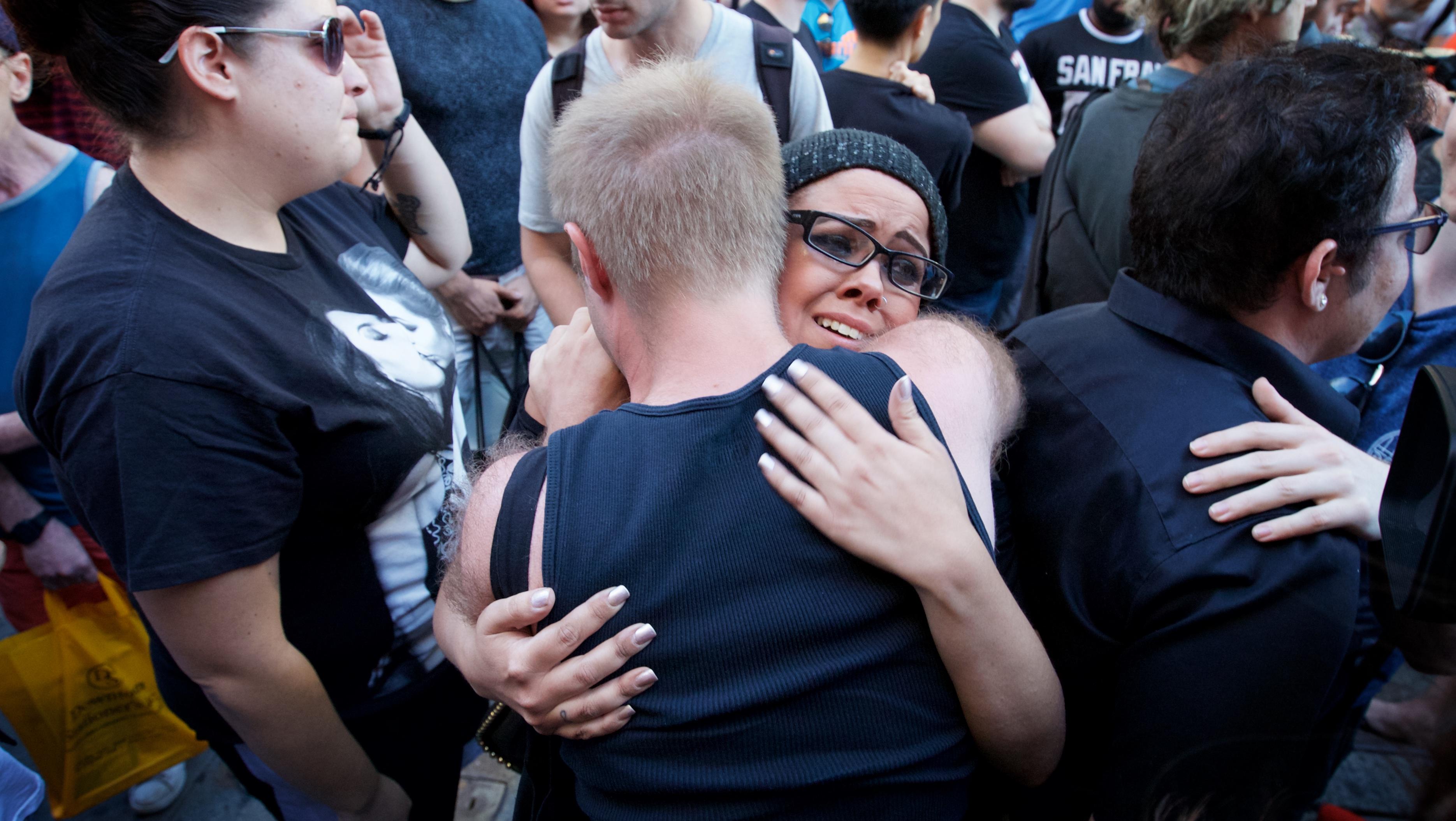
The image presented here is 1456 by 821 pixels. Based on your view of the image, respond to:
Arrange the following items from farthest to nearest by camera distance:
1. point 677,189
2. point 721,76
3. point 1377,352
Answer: point 721,76
point 1377,352
point 677,189

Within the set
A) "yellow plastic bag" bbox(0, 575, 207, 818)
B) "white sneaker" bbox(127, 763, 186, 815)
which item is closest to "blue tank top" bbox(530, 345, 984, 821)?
"yellow plastic bag" bbox(0, 575, 207, 818)

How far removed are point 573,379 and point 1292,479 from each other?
1281 mm

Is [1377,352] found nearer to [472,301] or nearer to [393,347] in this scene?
[393,347]

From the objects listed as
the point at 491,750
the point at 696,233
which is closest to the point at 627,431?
the point at 696,233

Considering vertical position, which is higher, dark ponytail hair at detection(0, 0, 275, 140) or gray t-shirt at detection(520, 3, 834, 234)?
dark ponytail hair at detection(0, 0, 275, 140)

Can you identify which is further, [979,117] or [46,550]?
[979,117]

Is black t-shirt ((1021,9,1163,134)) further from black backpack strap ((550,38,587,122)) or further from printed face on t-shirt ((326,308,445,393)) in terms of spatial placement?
printed face on t-shirt ((326,308,445,393))

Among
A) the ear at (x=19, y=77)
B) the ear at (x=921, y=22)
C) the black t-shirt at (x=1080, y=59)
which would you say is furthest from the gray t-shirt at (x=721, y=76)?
the black t-shirt at (x=1080, y=59)

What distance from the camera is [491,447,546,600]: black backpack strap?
1098 millimetres

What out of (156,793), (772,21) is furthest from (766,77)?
(156,793)

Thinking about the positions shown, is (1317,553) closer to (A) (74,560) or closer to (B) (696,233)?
(B) (696,233)

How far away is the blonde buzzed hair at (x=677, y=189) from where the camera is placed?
1.21m

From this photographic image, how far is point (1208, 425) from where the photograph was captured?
1.34 m

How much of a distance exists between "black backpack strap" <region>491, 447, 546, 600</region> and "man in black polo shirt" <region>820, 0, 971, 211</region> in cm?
213
